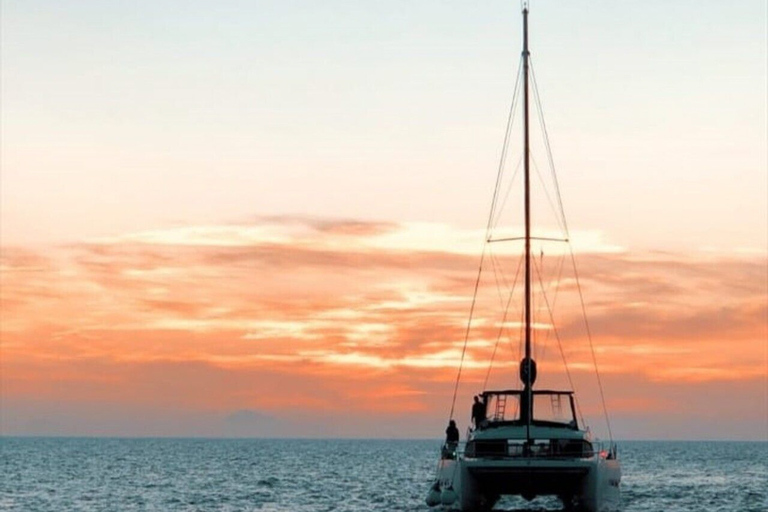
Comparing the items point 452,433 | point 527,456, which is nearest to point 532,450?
point 527,456

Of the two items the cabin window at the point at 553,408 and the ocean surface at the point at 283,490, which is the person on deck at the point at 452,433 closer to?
the cabin window at the point at 553,408

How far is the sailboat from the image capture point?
4247 centimetres

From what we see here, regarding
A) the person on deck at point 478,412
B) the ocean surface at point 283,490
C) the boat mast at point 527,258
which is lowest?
the ocean surface at point 283,490

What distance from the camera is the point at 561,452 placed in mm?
43500

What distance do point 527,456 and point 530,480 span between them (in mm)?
737

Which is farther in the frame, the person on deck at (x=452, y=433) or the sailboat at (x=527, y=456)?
the person on deck at (x=452, y=433)

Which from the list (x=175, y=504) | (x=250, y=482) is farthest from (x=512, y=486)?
(x=250, y=482)

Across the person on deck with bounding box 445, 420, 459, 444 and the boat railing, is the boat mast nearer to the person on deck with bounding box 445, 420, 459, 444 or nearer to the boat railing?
the boat railing

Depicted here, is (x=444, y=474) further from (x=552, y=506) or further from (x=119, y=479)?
(x=119, y=479)

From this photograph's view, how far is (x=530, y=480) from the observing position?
1679 inches

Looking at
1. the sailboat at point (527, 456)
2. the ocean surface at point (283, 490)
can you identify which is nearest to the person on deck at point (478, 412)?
the sailboat at point (527, 456)

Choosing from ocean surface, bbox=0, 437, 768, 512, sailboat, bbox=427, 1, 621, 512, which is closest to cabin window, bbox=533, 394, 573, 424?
sailboat, bbox=427, 1, 621, 512

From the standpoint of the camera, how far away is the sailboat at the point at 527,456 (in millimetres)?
42469

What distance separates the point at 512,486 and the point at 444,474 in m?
4.99
